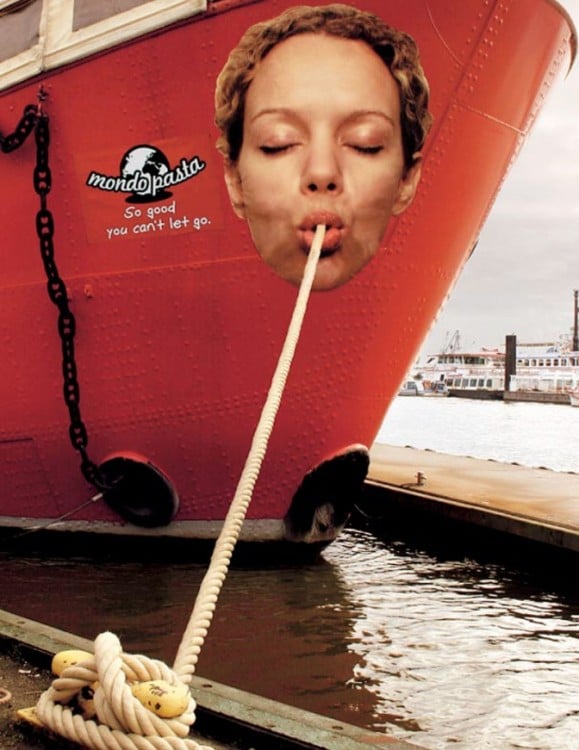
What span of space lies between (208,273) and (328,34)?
1.57 m

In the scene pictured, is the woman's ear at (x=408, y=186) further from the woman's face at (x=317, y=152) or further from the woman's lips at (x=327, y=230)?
the woman's lips at (x=327, y=230)

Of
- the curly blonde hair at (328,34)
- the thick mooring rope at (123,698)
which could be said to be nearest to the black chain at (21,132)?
the curly blonde hair at (328,34)

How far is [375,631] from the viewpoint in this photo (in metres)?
5.50

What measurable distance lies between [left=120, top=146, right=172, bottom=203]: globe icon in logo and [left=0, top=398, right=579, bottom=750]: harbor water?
257 centimetres

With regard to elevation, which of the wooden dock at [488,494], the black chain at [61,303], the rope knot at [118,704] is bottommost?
the wooden dock at [488,494]

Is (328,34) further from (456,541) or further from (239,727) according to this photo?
(456,541)

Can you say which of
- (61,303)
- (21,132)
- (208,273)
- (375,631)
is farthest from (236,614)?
(21,132)

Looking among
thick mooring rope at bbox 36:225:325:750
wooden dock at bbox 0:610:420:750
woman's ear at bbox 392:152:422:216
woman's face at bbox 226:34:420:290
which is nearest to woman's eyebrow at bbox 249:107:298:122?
woman's face at bbox 226:34:420:290

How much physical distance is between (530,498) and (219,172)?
483cm

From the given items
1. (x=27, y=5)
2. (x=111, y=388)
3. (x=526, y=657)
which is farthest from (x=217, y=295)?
(x=526, y=657)

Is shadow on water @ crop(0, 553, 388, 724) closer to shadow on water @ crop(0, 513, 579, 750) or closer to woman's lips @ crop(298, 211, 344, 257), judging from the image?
shadow on water @ crop(0, 513, 579, 750)

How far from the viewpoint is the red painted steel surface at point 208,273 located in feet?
17.1

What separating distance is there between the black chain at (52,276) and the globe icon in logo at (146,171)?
0.57m

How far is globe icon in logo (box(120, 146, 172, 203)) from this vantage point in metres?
5.33
